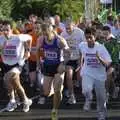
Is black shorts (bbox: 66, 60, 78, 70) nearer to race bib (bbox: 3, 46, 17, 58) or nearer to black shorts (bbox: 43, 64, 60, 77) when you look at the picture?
race bib (bbox: 3, 46, 17, 58)

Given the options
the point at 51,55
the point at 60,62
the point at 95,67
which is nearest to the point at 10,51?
the point at 51,55

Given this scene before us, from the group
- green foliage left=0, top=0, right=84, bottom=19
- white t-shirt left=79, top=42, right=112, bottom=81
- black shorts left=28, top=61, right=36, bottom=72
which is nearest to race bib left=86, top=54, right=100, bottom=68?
white t-shirt left=79, top=42, right=112, bottom=81

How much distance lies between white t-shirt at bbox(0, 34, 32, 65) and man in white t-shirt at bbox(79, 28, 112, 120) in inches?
61.0

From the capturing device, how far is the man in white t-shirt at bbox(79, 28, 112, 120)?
34.0 feet

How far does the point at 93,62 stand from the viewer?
34.8ft

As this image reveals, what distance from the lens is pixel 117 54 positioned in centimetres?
1372

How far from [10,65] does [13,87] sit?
52cm

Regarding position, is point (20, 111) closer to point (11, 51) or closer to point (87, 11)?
point (11, 51)

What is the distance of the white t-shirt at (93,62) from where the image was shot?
1044cm

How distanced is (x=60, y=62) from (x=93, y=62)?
65 centimetres

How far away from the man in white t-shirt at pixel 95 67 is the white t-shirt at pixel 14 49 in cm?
155

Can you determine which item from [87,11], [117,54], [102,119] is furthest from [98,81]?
[87,11]

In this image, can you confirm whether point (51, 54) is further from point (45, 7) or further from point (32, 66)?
point (45, 7)

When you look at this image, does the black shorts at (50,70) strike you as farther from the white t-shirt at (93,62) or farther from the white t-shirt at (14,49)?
the white t-shirt at (14,49)
